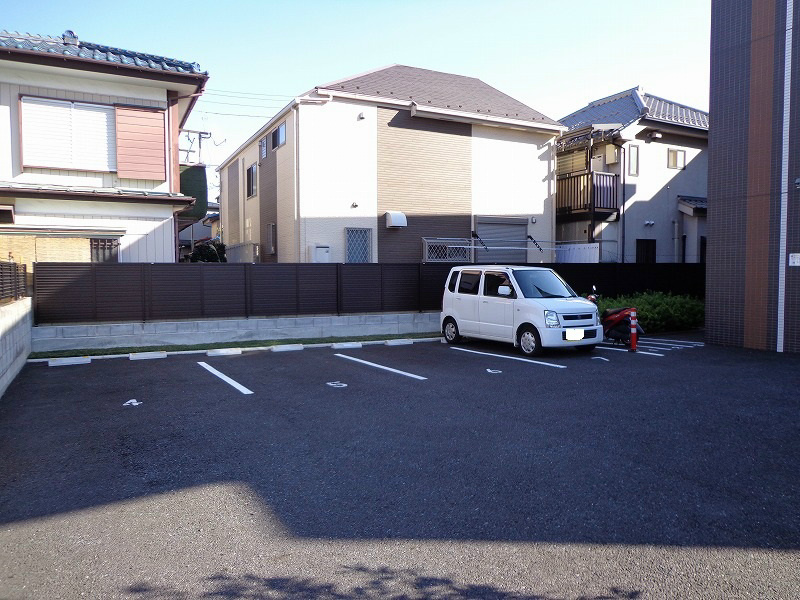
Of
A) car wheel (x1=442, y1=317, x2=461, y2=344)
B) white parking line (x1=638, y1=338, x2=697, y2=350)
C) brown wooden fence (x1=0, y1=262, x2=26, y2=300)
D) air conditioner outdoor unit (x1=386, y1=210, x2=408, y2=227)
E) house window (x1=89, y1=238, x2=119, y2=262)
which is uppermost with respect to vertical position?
air conditioner outdoor unit (x1=386, y1=210, x2=408, y2=227)

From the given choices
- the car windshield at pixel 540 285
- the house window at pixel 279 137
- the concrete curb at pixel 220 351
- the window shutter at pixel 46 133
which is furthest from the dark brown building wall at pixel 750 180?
the window shutter at pixel 46 133

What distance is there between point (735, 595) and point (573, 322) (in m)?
8.78

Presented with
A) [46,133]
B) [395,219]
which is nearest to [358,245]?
[395,219]

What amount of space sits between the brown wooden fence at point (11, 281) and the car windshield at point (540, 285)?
8.97m

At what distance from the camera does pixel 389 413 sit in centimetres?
720

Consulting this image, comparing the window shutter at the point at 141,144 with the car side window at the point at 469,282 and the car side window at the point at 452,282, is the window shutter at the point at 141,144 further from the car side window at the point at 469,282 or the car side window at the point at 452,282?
the car side window at the point at 469,282

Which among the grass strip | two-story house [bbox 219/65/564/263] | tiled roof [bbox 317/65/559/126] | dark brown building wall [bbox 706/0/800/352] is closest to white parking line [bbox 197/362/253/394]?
the grass strip

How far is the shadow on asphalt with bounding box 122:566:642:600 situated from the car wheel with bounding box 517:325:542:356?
862cm

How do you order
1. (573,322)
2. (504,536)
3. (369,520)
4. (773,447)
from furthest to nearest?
(573,322) → (773,447) → (369,520) → (504,536)

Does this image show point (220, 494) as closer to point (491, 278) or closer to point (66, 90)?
point (491, 278)

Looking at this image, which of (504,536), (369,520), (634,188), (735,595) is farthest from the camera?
(634,188)

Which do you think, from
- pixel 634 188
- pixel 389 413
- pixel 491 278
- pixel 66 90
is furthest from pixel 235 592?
pixel 634 188

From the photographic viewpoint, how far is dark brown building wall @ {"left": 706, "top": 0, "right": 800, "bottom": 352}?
40.5 ft

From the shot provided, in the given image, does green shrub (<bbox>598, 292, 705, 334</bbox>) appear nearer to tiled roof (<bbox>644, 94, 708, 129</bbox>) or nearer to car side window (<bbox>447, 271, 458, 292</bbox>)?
car side window (<bbox>447, 271, 458, 292</bbox>)
